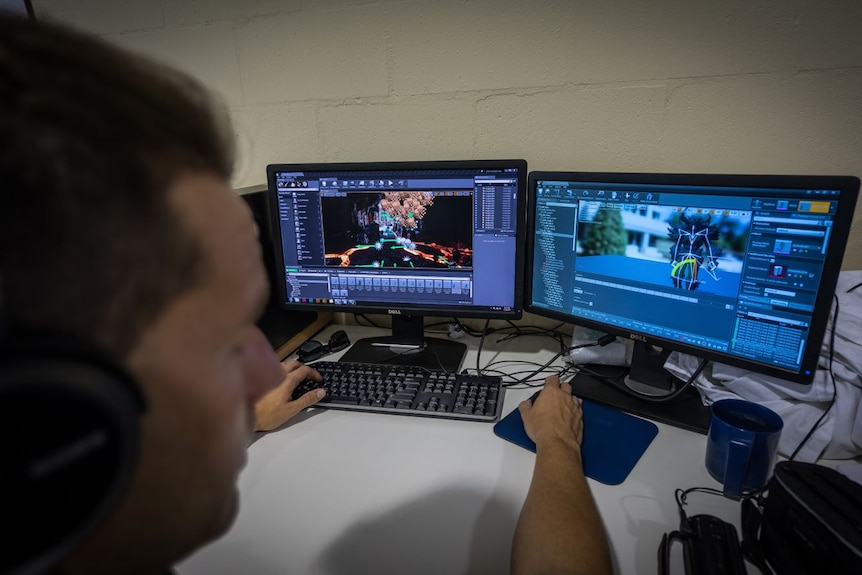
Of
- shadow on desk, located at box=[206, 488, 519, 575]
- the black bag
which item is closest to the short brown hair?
shadow on desk, located at box=[206, 488, 519, 575]

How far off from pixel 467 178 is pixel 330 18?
0.63m

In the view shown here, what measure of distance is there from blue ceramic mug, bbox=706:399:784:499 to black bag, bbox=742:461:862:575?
59mm

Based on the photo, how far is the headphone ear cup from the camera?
28 cm

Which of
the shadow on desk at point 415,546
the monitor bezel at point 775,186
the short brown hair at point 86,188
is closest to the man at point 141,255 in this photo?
the short brown hair at point 86,188

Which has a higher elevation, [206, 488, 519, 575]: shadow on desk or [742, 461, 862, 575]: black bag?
[742, 461, 862, 575]: black bag

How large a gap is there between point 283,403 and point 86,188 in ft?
2.61

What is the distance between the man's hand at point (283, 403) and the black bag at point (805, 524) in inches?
32.5

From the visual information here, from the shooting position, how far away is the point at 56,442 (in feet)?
0.95

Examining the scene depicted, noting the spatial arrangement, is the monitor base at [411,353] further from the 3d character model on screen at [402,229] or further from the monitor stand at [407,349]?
the 3d character model on screen at [402,229]

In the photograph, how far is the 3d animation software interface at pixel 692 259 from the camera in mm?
812

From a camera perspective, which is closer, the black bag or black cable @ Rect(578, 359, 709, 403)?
the black bag

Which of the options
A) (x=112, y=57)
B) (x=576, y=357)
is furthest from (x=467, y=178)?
(x=112, y=57)

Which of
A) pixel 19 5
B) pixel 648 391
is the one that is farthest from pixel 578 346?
pixel 19 5

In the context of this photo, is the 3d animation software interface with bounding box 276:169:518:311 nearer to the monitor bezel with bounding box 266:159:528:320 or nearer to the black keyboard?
the monitor bezel with bounding box 266:159:528:320
